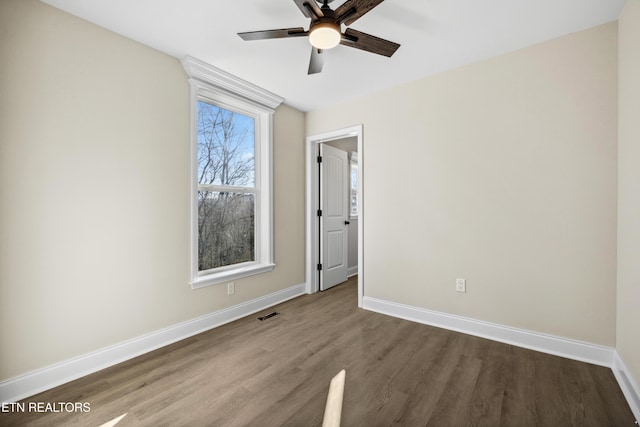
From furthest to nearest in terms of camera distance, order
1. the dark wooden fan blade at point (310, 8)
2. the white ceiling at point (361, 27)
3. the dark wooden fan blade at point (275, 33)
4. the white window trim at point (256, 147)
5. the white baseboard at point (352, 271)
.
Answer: the white baseboard at point (352, 271) < the white window trim at point (256, 147) < the white ceiling at point (361, 27) < the dark wooden fan blade at point (275, 33) < the dark wooden fan blade at point (310, 8)

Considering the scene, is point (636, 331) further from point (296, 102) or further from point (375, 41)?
point (296, 102)

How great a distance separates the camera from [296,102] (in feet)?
11.6

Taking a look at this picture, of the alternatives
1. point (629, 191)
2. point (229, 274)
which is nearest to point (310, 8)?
point (629, 191)

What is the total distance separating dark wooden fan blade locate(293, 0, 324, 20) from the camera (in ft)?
4.76

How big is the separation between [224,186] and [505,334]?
3.09 metres

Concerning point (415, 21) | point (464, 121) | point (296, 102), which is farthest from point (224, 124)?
point (464, 121)

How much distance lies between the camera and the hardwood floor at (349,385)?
155 cm

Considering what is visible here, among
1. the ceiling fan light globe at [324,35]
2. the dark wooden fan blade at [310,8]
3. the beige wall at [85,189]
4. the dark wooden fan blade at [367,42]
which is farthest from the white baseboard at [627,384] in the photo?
the beige wall at [85,189]

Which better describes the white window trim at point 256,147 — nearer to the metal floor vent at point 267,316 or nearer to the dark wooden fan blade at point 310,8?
the metal floor vent at point 267,316

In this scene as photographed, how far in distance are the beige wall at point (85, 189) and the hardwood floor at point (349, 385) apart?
401 millimetres

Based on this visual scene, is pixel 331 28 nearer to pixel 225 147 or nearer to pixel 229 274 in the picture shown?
pixel 225 147

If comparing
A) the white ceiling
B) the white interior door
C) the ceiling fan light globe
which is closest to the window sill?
the white interior door

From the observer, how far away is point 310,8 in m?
1.50

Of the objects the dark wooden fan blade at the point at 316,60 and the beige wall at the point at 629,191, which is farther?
the dark wooden fan blade at the point at 316,60
